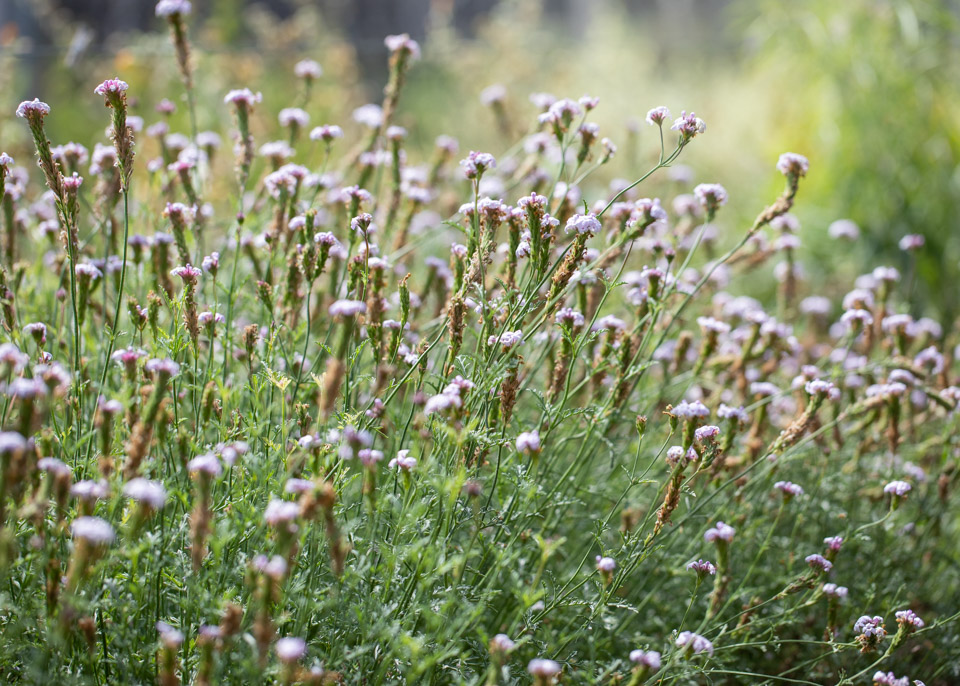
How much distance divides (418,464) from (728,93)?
8235 mm

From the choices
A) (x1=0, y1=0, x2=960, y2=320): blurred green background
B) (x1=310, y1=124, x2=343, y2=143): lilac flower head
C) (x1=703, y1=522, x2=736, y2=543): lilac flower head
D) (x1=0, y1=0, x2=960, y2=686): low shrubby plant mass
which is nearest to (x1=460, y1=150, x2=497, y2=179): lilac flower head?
(x1=0, y1=0, x2=960, y2=686): low shrubby plant mass

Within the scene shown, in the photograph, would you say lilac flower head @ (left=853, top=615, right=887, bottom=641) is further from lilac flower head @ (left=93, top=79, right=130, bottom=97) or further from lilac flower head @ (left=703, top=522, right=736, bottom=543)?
lilac flower head @ (left=93, top=79, right=130, bottom=97)

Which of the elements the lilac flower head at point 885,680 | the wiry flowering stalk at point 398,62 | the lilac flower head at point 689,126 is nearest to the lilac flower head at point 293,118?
the wiry flowering stalk at point 398,62

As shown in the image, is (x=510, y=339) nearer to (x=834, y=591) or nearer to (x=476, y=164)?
(x=476, y=164)

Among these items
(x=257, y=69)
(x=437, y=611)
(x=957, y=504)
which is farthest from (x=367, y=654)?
(x=257, y=69)

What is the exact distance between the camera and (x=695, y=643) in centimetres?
177

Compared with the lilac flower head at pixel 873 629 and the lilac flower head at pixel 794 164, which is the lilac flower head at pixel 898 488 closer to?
the lilac flower head at pixel 873 629

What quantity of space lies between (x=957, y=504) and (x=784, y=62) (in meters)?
4.61

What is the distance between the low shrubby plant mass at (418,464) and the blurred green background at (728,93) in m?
1.26

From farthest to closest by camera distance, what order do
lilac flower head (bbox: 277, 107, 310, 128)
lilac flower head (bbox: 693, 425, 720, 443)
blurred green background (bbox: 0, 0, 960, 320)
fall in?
blurred green background (bbox: 0, 0, 960, 320), lilac flower head (bbox: 277, 107, 310, 128), lilac flower head (bbox: 693, 425, 720, 443)

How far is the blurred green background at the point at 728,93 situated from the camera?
542 cm

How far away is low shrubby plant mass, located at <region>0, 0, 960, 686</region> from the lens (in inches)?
65.3

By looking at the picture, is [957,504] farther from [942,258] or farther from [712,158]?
[712,158]

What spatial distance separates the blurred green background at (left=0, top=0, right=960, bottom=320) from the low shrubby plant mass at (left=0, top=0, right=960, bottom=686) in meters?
1.26
